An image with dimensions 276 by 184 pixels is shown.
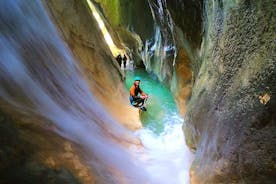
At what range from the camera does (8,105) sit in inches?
137

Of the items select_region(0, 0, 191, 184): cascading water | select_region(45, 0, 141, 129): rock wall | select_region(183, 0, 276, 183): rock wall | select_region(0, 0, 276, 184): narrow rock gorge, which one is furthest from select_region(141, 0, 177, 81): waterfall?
select_region(183, 0, 276, 183): rock wall

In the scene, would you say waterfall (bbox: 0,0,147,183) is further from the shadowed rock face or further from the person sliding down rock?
the person sliding down rock

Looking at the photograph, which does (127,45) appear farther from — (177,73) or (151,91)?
(177,73)

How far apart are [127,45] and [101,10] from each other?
3074mm

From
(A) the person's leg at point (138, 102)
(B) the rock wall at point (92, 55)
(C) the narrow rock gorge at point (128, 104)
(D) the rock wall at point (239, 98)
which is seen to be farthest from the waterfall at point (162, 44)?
(D) the rock wall at point (239, 98)

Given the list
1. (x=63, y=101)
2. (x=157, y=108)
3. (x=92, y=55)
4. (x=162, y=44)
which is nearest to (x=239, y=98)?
(x=63, y=101)

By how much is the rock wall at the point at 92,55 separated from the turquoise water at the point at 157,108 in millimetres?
752

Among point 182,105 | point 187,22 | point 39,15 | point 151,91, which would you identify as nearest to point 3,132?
point 39,15

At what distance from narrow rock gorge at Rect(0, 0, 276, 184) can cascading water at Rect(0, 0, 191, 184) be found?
3 centimetres

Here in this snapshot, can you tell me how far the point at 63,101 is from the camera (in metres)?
6.00

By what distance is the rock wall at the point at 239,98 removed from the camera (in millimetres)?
3275

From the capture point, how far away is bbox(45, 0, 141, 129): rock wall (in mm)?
9211

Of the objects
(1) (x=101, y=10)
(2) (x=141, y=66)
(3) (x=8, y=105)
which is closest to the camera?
(3) (x=8, y=105)

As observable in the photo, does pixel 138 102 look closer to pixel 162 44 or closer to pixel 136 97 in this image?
pixel 136 97
